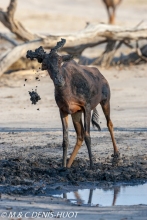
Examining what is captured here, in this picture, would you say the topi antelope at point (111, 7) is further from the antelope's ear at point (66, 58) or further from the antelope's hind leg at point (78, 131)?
the antelope's ear at point (66, 58)

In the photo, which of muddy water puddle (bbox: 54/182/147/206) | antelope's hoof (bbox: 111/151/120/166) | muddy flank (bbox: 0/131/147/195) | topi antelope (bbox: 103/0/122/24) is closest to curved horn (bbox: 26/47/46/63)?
muddy flank (bbox: 0/131/147/195)

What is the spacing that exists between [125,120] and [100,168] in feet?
10.8

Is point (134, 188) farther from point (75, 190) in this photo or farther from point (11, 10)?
point (11, 10)

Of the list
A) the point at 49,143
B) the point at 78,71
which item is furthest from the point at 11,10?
the point at 78,71

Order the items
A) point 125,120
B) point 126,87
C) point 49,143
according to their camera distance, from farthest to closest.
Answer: point 126,87, point 125,120, point 49,143

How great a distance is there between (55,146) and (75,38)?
20.2 ft

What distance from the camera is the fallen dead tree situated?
1515 centimetres

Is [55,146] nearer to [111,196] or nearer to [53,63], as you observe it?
[53,63]

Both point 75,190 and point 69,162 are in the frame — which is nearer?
point 75,190

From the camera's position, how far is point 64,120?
8.34 metres

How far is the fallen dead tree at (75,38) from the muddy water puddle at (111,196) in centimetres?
763

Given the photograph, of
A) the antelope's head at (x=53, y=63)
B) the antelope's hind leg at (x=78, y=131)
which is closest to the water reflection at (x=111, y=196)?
the antelope's hind leg at (x=78, y=131)

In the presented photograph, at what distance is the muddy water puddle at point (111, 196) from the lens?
7.11 m

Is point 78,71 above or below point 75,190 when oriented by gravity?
above
